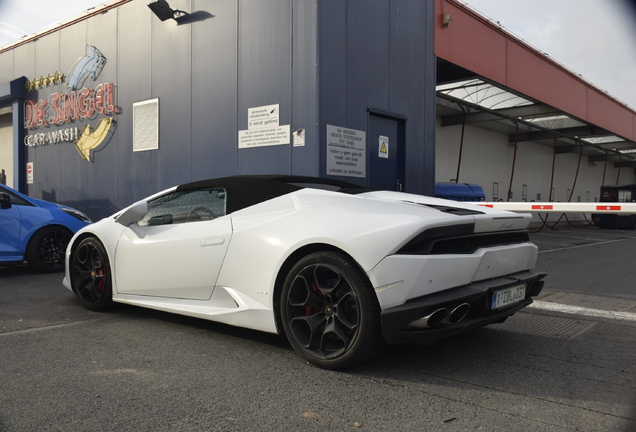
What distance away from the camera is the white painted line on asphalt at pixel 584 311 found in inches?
187

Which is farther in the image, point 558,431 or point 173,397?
point 173,397

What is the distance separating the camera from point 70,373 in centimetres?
→ 305

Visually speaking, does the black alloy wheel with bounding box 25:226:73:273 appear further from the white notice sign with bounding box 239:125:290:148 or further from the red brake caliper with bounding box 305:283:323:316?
the red brake caliper with bounding box 305:283:323:316

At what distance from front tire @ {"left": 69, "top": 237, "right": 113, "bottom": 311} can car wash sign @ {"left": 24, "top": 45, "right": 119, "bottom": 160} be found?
25.5ft

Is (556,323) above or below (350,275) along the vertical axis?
below

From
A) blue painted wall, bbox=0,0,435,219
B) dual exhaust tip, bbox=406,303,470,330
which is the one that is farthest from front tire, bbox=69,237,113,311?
blue painted wall, bbox=0,0,435,219

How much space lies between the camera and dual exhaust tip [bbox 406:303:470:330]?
9.36ft

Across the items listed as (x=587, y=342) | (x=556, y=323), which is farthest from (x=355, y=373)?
(x=556, y=323)

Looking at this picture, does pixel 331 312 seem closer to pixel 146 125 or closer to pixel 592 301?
pixel 592 301

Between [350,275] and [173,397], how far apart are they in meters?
1.15

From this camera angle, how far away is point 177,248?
3.98 meters

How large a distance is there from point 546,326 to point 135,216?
141 inches

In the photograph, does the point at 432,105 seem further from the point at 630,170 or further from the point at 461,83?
the point at 630,170

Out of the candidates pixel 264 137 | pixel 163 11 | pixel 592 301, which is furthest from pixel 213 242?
pixel 163 11
